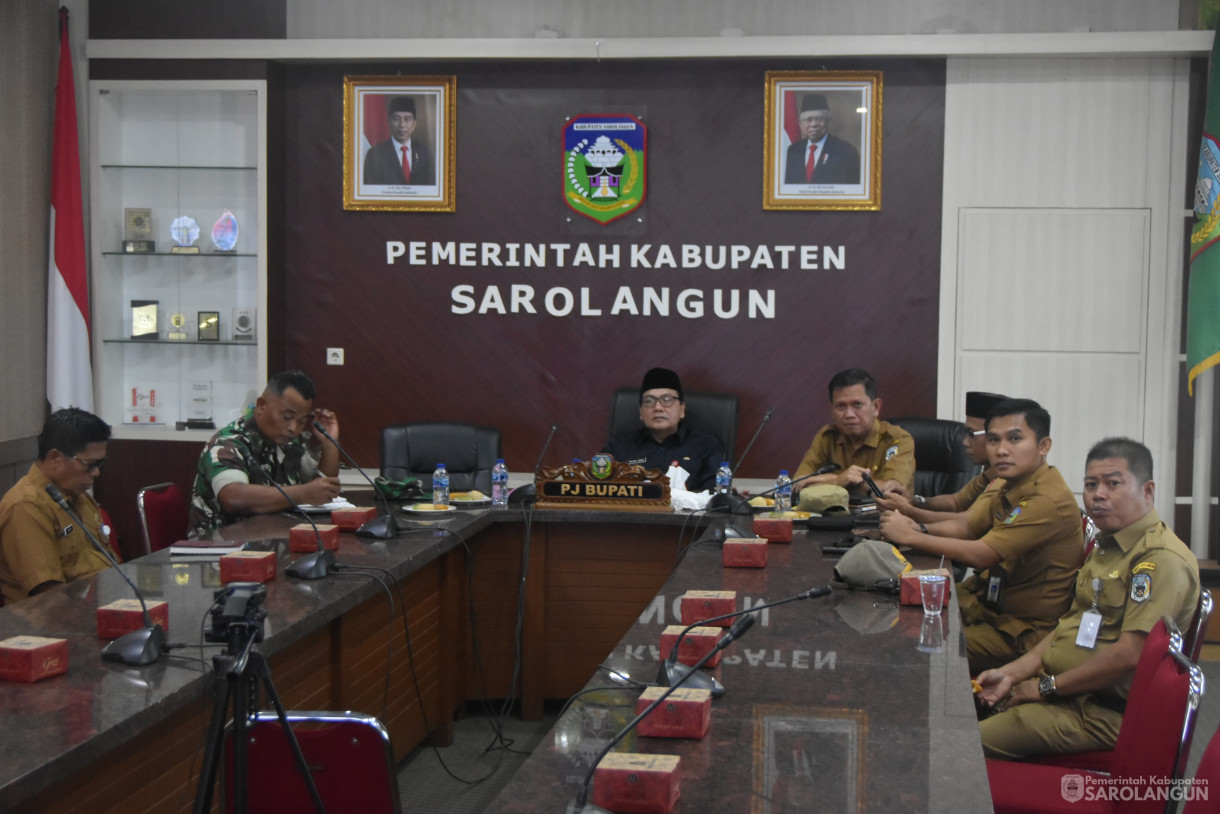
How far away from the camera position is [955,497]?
3988 millimetres

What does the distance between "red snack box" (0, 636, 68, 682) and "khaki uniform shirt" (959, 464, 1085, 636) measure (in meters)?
2.19

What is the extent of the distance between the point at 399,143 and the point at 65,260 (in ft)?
5.11

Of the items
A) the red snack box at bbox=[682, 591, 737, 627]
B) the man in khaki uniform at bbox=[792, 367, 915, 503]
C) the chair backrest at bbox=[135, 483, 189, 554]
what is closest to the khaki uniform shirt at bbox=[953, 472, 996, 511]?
the man in khaki uniform at bbox=[792, 367, 915, 503]

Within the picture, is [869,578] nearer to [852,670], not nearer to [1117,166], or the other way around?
[852,670]

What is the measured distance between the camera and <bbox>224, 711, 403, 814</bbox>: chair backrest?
1.71m

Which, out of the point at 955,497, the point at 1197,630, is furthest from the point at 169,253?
the point at 1197,630

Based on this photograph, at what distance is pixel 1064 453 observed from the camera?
5.12 meters

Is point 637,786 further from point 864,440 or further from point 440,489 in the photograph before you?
point 864,440

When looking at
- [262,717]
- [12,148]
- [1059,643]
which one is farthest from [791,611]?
[12,148]

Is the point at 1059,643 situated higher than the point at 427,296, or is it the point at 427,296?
the point at 427,296

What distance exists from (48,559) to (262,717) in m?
1.69

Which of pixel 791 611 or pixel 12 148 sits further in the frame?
pixel 12 148

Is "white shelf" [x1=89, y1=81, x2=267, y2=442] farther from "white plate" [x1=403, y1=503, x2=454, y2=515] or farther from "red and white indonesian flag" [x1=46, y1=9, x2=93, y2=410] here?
"white plate" [x1=403, y1=503, x2=454, y2=515]

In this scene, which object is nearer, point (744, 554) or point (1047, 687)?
point (1047, 687)
